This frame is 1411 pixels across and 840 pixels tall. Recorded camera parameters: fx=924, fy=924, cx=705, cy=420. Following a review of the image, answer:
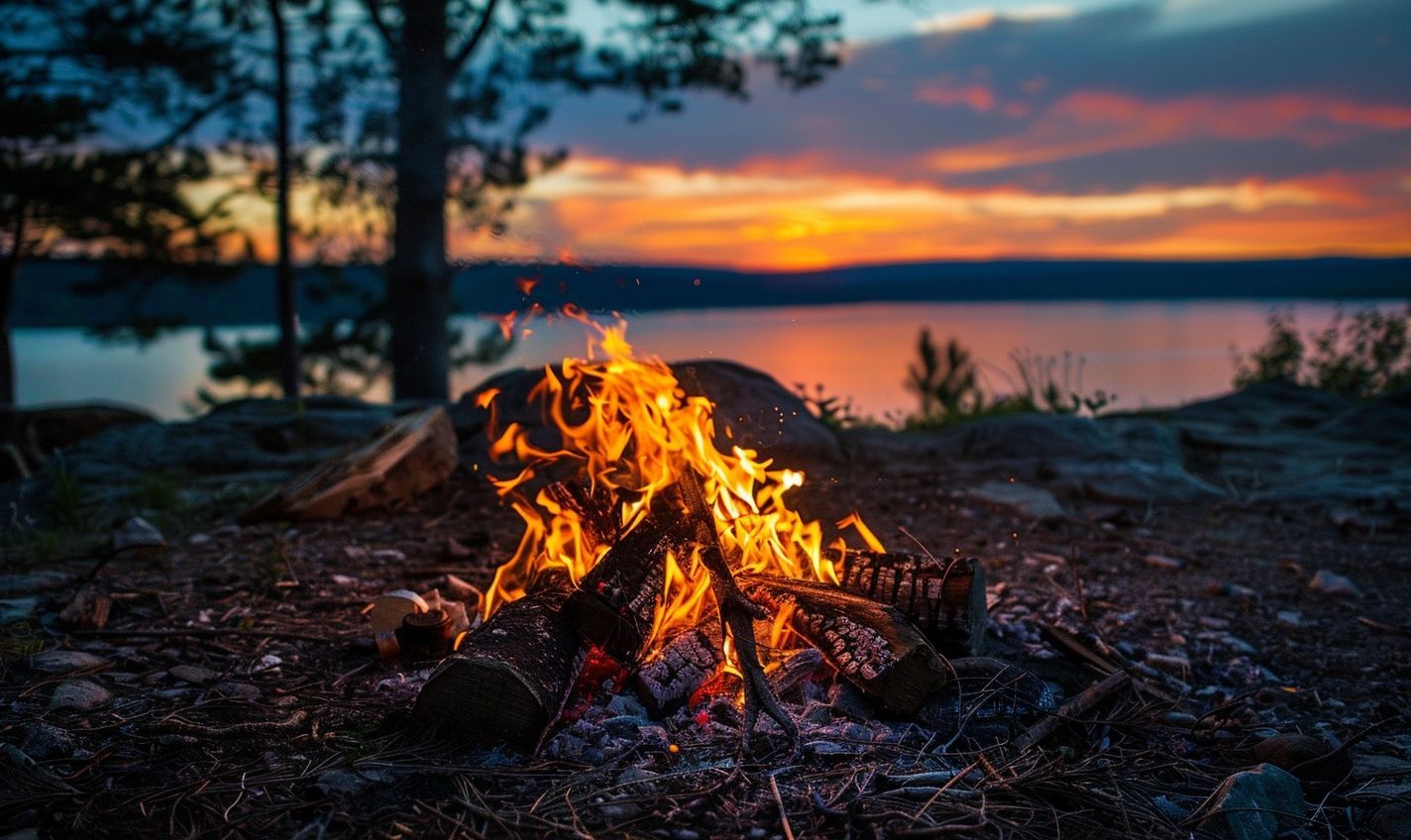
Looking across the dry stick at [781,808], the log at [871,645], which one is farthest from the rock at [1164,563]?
the dry stick at [781,808]

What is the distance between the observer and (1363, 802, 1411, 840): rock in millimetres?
2701

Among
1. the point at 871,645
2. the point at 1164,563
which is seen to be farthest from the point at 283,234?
the point at 871,645

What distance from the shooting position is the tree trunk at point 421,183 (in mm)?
9500

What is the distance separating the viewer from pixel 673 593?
3713mm

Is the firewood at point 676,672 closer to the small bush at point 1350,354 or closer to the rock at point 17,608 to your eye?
the rock at point 17,608

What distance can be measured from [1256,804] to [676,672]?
182 cm

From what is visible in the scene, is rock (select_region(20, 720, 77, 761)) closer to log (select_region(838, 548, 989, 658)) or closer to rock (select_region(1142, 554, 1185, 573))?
log (select_region(838, 548, 989, 658))

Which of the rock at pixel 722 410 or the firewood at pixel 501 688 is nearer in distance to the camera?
the firewood at pixel 501 688

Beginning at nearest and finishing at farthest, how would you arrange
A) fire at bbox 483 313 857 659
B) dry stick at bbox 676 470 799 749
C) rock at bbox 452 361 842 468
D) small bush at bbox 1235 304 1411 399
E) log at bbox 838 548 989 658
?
dry stick at bbox 676 470 799 749 < log at bbox 838 548 989 658 < fire at bbox 483 313 857 659 < rock at bbox 452 361 842 468 < small bush at bbox 1235 304 1411 399

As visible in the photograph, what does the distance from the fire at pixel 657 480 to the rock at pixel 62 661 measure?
4.97 feet

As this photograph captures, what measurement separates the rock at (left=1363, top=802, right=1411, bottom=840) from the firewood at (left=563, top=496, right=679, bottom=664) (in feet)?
7.62

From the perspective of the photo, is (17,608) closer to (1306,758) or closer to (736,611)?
(736,611)

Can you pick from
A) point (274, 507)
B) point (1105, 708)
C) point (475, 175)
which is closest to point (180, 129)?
point (475, 175)

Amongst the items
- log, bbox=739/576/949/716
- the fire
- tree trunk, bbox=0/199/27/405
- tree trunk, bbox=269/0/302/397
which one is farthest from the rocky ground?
tree trunk, bbox=0/199/27/405
